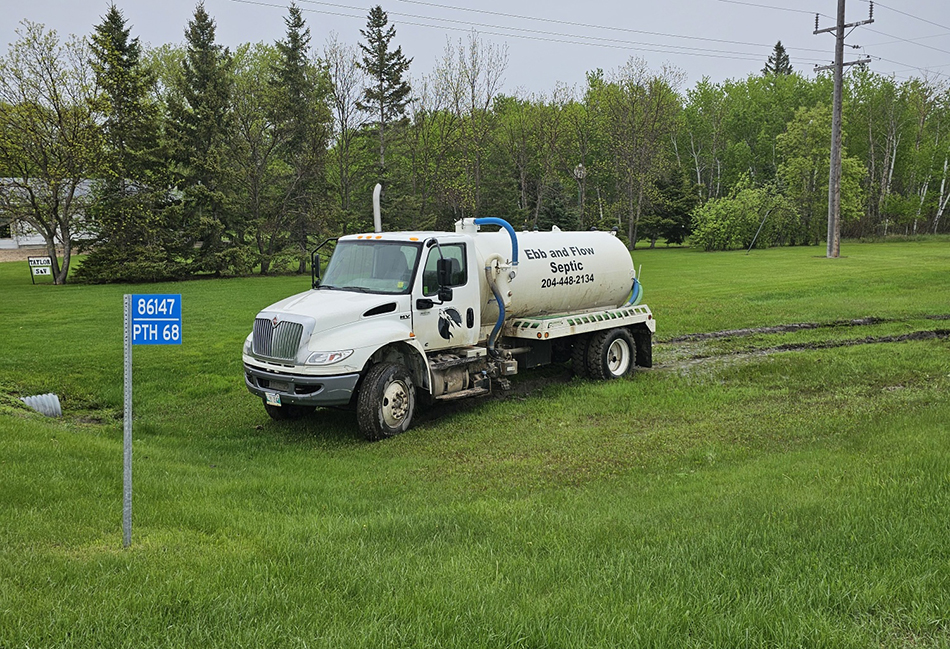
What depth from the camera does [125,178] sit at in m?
37.1

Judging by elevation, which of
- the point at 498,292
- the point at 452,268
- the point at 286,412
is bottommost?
the point at 286,412

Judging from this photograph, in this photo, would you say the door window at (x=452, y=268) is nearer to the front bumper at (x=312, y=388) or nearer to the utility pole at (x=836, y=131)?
the front bumper at (x=312, y=388)

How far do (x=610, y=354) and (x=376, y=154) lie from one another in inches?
1654

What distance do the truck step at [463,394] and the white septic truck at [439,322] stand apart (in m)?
0.02

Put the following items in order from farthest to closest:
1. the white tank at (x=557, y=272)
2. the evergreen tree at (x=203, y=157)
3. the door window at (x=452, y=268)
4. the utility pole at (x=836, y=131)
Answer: the utility pole at (x=836, y=131), the evergreen tree at (x=203, y=157), the white tank at (x=557, y=272), the door window at (x=452, y=268)

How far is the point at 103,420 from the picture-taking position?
11.4m

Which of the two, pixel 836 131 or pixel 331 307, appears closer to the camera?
pixel 331 307

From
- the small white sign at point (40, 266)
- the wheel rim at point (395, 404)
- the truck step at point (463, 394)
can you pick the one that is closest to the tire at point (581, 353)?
the truck step at point (463, 394)

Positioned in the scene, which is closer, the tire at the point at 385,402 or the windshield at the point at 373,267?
the tire at the point at 385,402

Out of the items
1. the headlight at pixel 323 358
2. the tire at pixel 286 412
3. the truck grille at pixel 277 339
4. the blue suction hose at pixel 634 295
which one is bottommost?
the tire at pixel 286 412

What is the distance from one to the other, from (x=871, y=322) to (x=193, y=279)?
102 ft

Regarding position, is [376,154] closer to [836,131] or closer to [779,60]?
[836,131]

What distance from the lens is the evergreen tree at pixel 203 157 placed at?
1494 inches

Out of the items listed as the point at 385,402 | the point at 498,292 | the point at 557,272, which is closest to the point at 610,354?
the point at 557,272
